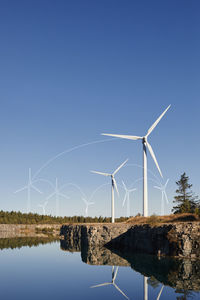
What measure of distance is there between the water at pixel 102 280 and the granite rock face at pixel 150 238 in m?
3.93

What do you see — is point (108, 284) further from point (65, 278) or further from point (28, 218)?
point (28, 218)

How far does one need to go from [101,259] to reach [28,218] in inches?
5095

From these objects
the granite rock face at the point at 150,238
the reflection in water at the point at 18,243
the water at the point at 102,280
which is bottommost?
the reflection in water at the point at 18,243

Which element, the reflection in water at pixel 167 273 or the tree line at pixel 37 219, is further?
the tree line at pixel 37 219

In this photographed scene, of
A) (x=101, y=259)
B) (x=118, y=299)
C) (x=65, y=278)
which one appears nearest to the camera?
(x=118, y=299)

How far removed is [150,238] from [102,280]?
1943 centimetres

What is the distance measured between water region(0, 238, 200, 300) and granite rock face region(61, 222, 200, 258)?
3927 millimetres

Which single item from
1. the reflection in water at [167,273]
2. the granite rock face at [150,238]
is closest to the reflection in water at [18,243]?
the granite rock face at [150,238]

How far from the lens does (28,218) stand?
16275 centimetres

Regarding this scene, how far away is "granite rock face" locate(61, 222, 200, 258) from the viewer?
38.8 metres

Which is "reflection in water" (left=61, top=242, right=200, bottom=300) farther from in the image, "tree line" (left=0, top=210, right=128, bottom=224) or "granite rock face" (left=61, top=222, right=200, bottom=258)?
"tree line" (left=0, top=210, right=128, bottom=224)

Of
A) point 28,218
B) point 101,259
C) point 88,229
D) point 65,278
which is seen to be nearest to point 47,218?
point 28,218

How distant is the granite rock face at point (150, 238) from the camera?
127 ft

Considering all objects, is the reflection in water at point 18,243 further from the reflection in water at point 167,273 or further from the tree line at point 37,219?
the tree line at point 37,219
